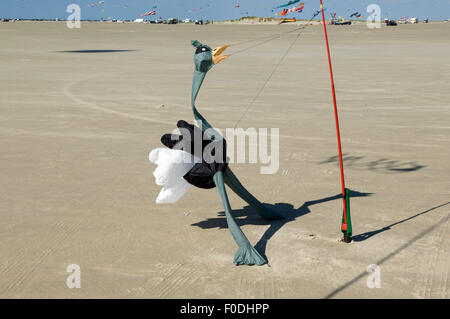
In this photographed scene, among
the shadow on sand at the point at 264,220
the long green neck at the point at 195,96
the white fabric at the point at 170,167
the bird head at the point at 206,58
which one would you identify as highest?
the bird head at the point at 206,58

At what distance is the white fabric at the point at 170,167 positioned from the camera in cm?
650

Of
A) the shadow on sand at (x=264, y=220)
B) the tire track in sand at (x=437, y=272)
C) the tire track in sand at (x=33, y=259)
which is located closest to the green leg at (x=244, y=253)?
the shadow on sand at (x=264, y=220)

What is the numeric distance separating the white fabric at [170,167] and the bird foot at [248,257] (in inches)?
46.4

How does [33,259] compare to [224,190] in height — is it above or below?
below

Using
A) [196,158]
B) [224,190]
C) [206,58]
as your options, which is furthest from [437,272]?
[206,58]

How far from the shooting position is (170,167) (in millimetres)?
6504

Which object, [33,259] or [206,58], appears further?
[206,58]

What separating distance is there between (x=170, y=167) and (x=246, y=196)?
3.98 feet

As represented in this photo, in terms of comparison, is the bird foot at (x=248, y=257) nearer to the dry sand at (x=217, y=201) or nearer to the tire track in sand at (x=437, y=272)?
the dry sand at (x=217, y=201)

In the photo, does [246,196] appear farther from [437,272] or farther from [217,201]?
[437,272]

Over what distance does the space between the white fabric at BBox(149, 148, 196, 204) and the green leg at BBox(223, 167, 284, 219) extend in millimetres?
535

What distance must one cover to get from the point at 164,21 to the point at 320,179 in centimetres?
12095

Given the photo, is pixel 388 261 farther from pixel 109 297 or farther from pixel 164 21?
pixel 164 21

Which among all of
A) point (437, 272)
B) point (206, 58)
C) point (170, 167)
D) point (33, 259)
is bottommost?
point (437, 272)
